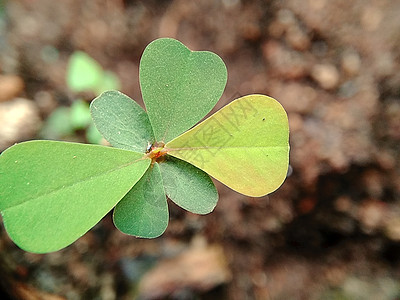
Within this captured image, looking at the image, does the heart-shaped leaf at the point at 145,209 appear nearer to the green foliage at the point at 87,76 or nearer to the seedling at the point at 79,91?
the seedling at the point at 79,91

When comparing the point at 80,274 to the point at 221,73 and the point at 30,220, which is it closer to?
the point at 30,220

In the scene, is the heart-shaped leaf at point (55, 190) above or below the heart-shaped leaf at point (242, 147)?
below

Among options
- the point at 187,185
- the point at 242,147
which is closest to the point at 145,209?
the point at 187,185

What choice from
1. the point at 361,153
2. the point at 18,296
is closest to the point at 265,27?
the point at 361,153

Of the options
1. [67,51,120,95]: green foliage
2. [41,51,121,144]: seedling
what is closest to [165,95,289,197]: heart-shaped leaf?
[41,51,121,144]: seedling

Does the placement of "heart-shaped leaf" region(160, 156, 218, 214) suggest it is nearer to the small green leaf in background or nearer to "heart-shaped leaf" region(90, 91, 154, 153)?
"heart-shaped leaf" region(90, 91, 154, 153)

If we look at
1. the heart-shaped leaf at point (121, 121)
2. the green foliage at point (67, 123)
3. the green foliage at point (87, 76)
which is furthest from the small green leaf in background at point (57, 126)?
the heart-shaped leaf at point (121, 121)

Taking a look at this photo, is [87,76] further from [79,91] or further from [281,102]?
[281,102]

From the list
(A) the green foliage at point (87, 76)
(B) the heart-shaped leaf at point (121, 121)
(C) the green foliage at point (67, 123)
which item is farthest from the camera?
(A) the green foliage at point (87, 76)
